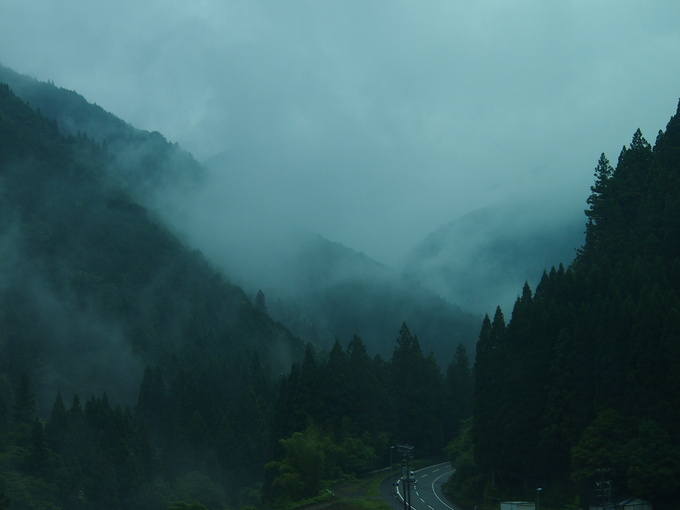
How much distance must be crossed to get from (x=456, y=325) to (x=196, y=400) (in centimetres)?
10955

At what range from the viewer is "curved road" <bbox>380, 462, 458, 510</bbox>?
44625 millimetres

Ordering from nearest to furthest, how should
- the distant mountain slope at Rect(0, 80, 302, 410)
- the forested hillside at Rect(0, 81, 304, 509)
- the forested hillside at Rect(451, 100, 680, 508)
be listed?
the forested hillside at Rect(451, 100, 680, 508)
the forested hillside at Rect(0, 81, 304, 509)
the distant mountain slope at Rect(0, 80, 302, 410)

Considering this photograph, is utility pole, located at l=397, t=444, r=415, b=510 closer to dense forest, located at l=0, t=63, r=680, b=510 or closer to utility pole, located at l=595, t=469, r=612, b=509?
dense forest, located at l=0, t=63, r=680, b=510

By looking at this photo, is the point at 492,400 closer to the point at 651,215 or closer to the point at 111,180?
the point at 651,215

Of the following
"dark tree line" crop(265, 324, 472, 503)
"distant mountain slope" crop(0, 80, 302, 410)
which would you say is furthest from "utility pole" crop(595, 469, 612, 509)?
"distant mountain slope" crop(0, 80, 302, 410)

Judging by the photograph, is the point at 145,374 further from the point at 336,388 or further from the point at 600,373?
the point at 600,373

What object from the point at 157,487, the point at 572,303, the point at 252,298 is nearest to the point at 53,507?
the point at 157,487

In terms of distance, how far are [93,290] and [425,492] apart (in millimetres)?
96698

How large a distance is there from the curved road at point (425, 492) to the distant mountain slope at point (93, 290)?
50.5m

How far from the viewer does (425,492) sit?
50781mm

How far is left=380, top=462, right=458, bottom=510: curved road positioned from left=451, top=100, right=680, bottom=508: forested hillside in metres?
2.03

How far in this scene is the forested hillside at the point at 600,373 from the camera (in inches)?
1427

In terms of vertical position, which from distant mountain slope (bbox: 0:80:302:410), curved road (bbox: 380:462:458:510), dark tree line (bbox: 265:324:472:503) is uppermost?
distant mountain slope (bbox: 0:80:302:410)

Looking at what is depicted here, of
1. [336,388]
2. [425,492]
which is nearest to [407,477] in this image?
[425,492]
